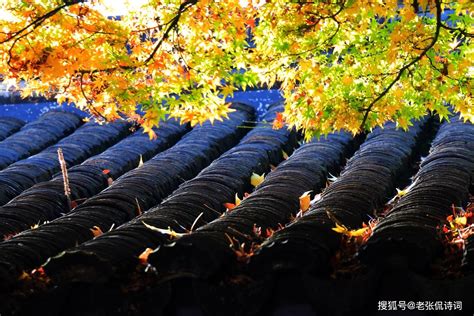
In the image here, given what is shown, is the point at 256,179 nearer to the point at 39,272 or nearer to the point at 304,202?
the point at 304,202

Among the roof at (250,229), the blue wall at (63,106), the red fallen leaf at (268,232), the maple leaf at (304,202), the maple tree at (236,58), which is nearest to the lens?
the roof at (250,229)

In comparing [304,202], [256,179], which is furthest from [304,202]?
[256,179]

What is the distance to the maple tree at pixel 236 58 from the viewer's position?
708 cm

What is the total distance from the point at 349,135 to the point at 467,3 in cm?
479

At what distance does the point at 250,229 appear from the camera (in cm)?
622

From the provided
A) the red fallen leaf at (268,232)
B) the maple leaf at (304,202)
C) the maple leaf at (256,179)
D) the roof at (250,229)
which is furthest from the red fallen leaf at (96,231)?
the maple leaf at (256,179)

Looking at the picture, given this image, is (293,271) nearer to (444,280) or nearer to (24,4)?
(444,280)

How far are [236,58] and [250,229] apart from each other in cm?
239

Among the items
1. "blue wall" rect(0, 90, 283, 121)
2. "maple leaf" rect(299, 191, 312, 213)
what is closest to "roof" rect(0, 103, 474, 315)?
"maple leaf" rect(299, 191, 312, 213)

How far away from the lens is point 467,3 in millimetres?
5609

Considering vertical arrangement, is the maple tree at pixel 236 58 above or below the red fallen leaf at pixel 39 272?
above

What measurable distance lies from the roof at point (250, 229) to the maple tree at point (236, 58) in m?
0.84

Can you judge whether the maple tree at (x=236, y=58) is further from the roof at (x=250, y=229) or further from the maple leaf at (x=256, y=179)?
the maple leaf at (x=256, y=179)

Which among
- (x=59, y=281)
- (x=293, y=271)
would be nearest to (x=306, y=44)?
(x=293, y=271)
